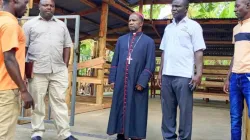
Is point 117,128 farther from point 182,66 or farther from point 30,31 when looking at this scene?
point 30,31

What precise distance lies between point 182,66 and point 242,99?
2.39 feet

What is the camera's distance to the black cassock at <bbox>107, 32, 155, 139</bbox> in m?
3.80

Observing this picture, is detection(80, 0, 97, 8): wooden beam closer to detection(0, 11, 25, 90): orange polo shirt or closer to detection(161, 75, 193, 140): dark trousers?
detection(161, 75, 193, 140): dark trousers

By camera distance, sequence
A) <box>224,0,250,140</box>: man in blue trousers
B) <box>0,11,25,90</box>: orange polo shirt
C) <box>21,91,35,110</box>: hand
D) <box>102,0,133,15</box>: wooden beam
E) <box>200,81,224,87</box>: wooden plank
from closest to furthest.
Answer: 1. <box>0,11,25,90</box>: orange polo shirt
2. <box>21,91,35,110</box>: hand
3. <box>224,0,250,140</box>: man in blue trousers
4. <box>102,0,133,15</box>: wooden beam
5. <box>200,81,224,87</box>: wooden plank

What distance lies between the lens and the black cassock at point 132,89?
3803mm

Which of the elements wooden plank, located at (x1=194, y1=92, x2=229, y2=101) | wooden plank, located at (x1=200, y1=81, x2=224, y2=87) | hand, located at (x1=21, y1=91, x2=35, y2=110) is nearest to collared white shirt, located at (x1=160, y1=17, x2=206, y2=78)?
hand, located at (x1=21, y1=91, x2=35, y2=110)

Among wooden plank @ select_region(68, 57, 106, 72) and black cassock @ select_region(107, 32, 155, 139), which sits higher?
wooden plank @ select_region(68, 57, 106, 72)

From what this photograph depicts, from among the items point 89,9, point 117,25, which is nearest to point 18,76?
point 89,9

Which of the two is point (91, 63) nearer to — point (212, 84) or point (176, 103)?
point (176, 103)

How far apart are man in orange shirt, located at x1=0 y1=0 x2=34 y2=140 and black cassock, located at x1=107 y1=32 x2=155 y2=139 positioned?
162cm

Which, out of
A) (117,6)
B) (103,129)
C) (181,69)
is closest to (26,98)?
(181,69)

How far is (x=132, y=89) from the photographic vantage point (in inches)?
150

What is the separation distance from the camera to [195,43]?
11.5 ft

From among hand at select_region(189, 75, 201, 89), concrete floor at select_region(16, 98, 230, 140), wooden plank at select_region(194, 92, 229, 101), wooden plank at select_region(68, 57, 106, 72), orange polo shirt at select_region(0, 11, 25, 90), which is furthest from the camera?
wooden plank at select_region(194, 92, 229, 101)
